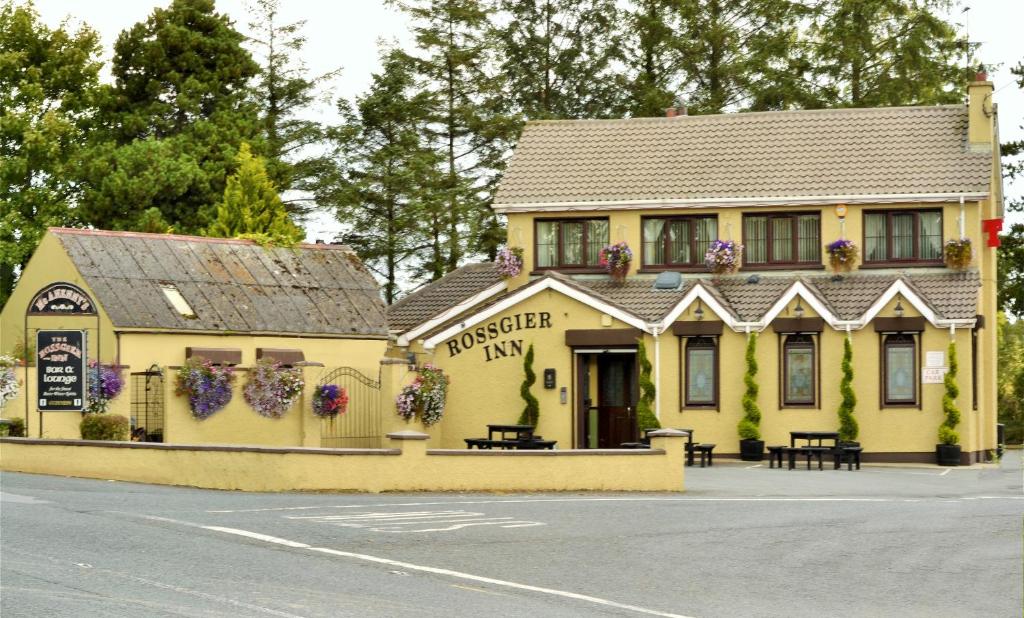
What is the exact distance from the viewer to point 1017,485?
93.1 ft

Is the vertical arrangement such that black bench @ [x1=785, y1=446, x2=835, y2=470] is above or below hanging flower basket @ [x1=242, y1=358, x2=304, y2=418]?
below

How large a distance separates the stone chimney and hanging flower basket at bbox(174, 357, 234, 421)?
1856cm

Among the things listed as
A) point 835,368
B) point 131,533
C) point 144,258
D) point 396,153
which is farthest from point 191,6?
point 131,533

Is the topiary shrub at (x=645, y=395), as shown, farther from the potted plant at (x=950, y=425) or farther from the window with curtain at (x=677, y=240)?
the potted plant at (x=950, y=425)

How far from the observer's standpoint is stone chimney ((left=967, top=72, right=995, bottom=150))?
1485 inches

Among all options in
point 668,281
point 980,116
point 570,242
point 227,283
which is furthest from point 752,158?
point 227,283

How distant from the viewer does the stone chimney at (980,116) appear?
37.7m

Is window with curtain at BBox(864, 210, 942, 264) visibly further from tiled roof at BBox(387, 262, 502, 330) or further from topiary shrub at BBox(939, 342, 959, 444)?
tiled roof at BBox(387, 262, 502, 330)

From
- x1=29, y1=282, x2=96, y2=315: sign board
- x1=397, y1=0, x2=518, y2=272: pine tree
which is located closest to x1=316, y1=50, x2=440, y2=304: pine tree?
x1=397, y1=0, x2=518, y2=272: pine tree

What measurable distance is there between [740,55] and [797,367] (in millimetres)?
21727

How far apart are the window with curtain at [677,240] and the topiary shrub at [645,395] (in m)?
3.51

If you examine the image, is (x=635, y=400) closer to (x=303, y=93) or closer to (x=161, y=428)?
(x=161, y=428)

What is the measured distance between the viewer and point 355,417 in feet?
112

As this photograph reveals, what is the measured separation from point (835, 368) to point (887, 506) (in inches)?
467
